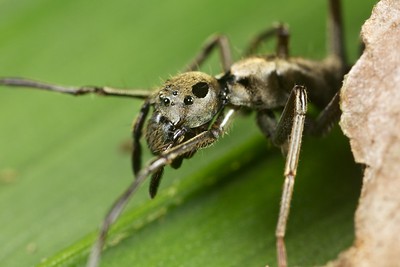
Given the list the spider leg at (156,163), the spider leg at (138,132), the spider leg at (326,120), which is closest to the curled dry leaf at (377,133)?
the spider leg at (326,120)

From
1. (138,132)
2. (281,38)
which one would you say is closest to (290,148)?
(138,132)

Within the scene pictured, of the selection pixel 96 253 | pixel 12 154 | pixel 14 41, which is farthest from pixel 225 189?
pixel 14 41

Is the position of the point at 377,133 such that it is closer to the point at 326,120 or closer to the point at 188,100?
the point at 326,120

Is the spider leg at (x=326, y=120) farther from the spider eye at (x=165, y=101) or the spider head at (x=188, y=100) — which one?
the spider eye at (x=165, y=101)

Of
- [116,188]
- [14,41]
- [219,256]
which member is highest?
[14,41]

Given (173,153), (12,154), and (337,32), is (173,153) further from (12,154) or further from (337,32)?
(337,32)

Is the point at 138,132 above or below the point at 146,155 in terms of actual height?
above
